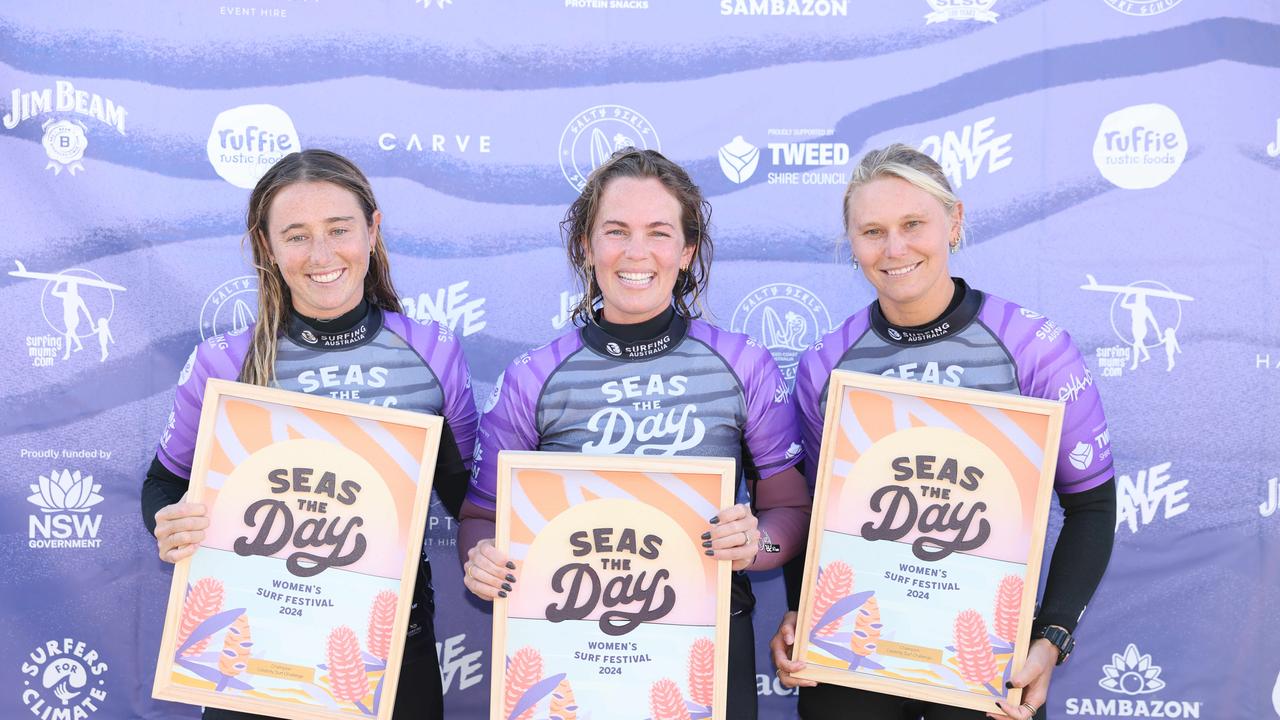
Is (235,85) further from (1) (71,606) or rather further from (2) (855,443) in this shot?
(2) (855,443)

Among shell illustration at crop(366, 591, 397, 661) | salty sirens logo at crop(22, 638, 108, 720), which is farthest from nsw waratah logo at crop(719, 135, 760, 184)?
salty sirens logo at crop(22, 638, 108, 720)

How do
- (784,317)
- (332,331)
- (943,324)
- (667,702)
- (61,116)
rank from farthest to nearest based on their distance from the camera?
(784,317) < (61,116) < (332,331) < (943,324) < (667,702)

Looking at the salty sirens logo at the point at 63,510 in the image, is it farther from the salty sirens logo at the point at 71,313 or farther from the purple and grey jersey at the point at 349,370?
the purple and grey jersey at the point at 349,370

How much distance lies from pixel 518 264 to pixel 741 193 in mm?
859

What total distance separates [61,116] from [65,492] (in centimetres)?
134

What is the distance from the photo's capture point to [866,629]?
2004mm

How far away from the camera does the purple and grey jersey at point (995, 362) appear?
2.08 meters

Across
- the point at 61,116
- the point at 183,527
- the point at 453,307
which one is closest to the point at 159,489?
the point at 183,527

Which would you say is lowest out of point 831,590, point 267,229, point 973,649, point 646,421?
point 973,649

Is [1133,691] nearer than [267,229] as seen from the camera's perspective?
No

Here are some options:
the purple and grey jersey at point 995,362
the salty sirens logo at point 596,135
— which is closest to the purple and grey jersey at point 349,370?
the purple and grey jersey at point 995,362

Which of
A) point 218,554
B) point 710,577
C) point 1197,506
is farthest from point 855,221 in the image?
point 1197,506

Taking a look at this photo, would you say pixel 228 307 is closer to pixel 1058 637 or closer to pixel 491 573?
pixel 491 573

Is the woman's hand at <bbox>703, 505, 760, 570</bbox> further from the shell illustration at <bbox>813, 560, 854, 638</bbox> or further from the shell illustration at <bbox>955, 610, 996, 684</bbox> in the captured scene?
the shell illustration at <bbox>955, 610, 996, 684</bbox>
